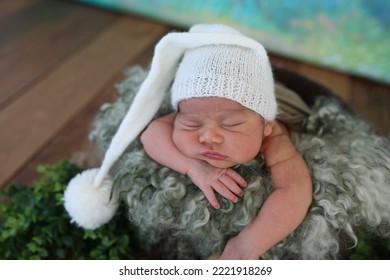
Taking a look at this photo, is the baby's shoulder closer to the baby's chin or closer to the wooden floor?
the baby's chin

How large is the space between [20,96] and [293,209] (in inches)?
36.2

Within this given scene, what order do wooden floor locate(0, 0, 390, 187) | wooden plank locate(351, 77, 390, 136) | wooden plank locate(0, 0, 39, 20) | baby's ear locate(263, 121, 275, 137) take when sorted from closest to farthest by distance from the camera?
baby's ear locate(263, 121, 275, 137)
wooden floor locate(0, 0, 390, 187)
wooden plank locate(351, 77, 390, 136)
wooden plank locate(0, 0, 39, 20)

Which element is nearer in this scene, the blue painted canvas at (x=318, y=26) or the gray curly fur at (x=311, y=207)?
the gray curly fur at (x=311, y=207)

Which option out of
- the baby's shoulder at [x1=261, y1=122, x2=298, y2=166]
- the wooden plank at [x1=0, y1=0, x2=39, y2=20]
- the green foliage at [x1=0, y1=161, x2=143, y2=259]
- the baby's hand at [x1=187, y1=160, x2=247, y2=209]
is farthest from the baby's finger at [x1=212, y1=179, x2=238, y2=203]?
the wooden plank at [x1=0, y1=0, x2=39, y2=20]

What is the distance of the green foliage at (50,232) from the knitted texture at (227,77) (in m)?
0.31

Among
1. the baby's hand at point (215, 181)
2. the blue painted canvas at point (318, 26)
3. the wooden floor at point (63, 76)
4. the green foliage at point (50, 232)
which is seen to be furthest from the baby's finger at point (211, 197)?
the blue painted canvas at point (318, 26)

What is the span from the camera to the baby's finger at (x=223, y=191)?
0.76 meters

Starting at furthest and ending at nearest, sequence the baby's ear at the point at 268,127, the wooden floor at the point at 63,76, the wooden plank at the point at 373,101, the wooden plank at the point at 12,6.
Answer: the wooden plank at the point at 12,6, the wooden plank at the point at 373,101, the wooden floor at the point at 63,76, the baby's ear at the point at 268,127

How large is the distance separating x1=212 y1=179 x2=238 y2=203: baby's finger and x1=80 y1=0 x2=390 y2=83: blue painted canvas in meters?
0.91

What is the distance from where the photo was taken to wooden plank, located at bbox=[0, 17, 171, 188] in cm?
120

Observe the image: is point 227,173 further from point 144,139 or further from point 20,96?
point 20,96

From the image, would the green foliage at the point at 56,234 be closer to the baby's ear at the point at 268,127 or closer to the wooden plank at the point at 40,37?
the baby's ear at the point at 268,127

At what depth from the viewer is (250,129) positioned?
0.79 metres
